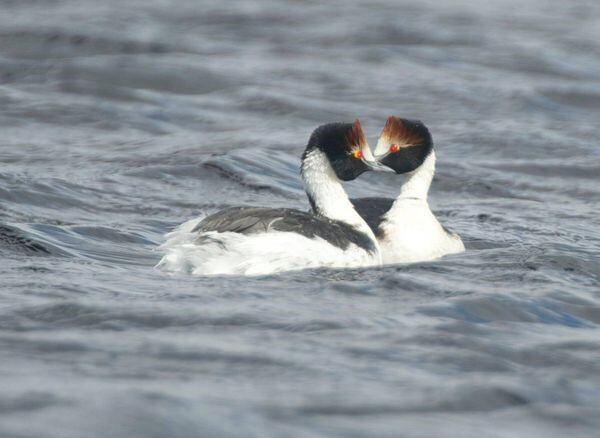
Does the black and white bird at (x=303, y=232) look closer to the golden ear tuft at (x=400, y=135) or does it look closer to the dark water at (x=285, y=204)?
the dark water at (x=285, y=204)

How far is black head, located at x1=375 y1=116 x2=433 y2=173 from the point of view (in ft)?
39.8

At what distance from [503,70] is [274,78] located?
3.25m

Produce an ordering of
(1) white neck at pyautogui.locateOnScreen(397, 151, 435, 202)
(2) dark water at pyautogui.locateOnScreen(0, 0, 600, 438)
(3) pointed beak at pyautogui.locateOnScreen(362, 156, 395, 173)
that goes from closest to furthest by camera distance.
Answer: (2) dark water at pyautogui.locateOnScreen(0, 0, 600, 438) → (3) pointed beak at pyautogui.locateOnScreen(362, 156, 395, 173) → (1) white neck at pyautogui.locateOnScreen(397, 151, 435, 202)

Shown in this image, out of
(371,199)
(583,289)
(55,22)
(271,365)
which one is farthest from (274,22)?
(271,365)

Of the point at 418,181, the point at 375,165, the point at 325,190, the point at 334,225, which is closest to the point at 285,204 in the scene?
the point at 418,181

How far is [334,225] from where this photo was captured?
10797mm

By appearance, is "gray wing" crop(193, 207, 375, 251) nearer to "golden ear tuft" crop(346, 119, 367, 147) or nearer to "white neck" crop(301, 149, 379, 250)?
"white neck" crop(301, 149, 379, 250)

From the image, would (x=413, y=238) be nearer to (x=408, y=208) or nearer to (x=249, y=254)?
(x=408, y=208)

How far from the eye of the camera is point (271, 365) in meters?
8.17

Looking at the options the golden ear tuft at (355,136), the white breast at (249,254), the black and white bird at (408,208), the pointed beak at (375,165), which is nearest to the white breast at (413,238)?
the black and white bird at (408,208)

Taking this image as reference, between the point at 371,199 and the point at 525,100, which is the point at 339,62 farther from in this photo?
the point at 371,199

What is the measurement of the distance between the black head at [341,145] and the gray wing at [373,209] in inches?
31.4

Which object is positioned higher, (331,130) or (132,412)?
(331,130)

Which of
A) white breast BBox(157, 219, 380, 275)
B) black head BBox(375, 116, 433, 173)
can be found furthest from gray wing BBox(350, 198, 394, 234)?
white breast BBox(157, 219, 380, 275)
